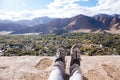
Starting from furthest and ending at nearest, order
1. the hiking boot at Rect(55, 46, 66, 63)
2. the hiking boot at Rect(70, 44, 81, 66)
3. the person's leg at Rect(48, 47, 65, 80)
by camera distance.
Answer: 1. the hiking boot at Rect(55, 46, 66, 63)
2. the hiking boot at Rect(70, 44, 81, 66)
3. the person's leg at Rect(48, 47, 65, 80)

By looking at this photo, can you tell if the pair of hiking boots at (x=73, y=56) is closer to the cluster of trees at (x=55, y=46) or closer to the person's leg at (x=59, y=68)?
the person's leg at (x=59, y=68)

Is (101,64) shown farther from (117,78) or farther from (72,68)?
(72,68)

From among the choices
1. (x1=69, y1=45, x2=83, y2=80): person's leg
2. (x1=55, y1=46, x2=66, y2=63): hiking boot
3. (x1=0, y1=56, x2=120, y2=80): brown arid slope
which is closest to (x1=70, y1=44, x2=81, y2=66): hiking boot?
(x1=69, y1=45, x2=83, y2=80): person's leg

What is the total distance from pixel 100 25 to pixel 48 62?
6954 inches

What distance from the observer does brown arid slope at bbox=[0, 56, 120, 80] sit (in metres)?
4.55

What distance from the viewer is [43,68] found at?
16.7ft

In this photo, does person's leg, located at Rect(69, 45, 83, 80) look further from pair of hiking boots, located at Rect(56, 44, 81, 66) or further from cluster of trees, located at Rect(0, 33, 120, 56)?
cluster of trees, located at Rect(0, 33, 120, 56)

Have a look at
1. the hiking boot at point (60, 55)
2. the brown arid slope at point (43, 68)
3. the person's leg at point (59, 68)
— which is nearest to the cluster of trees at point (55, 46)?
the brown arid slope at point (43, 68)

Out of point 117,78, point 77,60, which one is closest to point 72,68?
point 77,60

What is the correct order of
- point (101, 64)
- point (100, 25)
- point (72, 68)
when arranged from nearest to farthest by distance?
1. point (72, 68)
2. point (101, 64)
3. point (100, 25)

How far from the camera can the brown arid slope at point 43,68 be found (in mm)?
4547

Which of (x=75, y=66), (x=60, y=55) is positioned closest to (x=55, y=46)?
(x=60, y=55)

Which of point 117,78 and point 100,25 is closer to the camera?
point 117,78

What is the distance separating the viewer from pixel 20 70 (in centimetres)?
483
